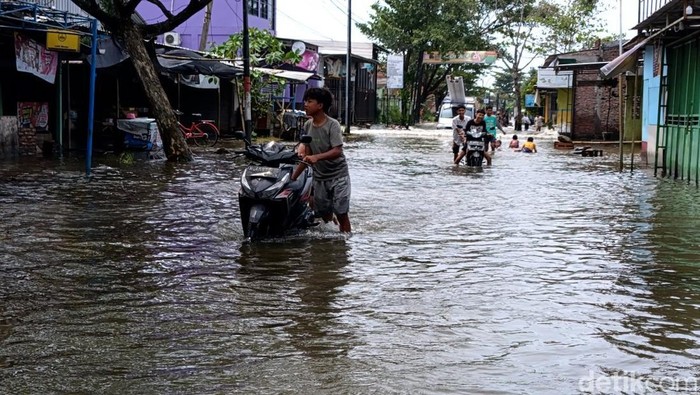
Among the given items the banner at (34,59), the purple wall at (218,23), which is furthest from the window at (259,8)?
the banner at (34,59)

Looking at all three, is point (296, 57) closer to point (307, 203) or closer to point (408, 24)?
point (307, 203)

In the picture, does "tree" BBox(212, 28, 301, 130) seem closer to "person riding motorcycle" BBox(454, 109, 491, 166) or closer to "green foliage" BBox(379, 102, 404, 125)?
"person riding motorcycle" BBox(454, 109, 491, 166)

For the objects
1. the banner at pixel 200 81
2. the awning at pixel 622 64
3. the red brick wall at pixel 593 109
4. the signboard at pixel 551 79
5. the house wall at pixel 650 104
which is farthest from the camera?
the signboard at pixel 551 79

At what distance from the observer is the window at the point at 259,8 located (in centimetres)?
3891

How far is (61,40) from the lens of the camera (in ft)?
47.1

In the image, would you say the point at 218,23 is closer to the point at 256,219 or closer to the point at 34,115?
the point at 34,115

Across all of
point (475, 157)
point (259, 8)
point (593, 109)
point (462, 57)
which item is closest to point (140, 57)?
point (475, 157)

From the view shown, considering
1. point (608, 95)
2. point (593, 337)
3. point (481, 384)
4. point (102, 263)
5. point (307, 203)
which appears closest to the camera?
point (481, 384)

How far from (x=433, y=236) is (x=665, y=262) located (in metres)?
2.55

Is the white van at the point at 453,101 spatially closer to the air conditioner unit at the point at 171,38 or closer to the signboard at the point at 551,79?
the signboard at the point at 551,79

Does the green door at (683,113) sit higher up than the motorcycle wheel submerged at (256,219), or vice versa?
the green door at (683,113)

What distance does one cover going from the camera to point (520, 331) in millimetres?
5266

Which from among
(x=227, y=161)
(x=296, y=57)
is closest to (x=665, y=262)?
(x=227, y=161)

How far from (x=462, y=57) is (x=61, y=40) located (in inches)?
1507
